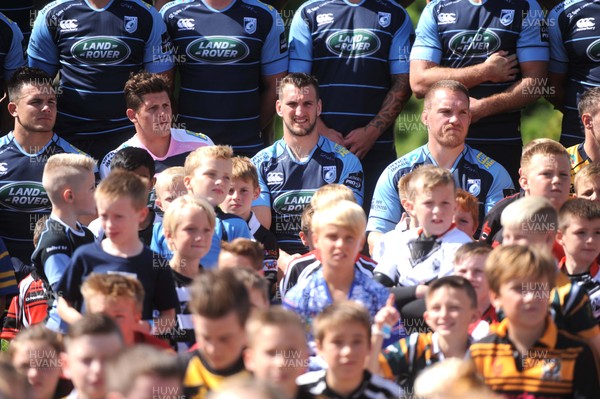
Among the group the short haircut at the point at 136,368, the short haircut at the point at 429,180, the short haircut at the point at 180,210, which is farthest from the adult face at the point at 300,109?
the short haircut at the point at 136,368

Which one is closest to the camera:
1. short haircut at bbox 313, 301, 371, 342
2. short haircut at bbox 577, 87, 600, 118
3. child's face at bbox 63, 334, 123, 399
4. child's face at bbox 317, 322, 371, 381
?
child's face at bbox 63, 334, 123, 399

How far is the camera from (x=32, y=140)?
9.16 m

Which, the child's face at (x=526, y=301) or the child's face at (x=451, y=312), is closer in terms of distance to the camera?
the child's face at (x=526, y=301)

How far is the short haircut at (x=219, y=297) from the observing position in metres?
5.73

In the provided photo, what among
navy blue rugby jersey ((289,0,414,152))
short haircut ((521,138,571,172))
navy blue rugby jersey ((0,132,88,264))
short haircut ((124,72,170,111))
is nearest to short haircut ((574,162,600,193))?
short haircut ((521,138,571,172))

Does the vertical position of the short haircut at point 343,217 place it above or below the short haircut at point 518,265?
above

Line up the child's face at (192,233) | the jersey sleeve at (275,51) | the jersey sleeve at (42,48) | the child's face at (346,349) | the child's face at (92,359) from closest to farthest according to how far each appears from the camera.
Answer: the child's face at (92,359)
the child's face at (346,349)
the child's face at (192,233)
the jersey sleeve at (42,48)
the jersey sleeve at (275,51)

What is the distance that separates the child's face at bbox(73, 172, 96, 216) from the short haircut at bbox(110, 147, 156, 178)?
57cm

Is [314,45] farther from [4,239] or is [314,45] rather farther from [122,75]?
[4,239]

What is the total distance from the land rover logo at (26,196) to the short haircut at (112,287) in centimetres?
289

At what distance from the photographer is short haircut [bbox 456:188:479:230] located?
818 cm

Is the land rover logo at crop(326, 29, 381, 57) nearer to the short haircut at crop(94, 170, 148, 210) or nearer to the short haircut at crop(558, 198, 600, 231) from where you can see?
the short haircut at crop(558, 198, 600, 231)

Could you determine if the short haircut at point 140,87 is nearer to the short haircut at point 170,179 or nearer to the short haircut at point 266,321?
the short haircut at point 170,179

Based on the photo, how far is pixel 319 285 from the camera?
267 inches
